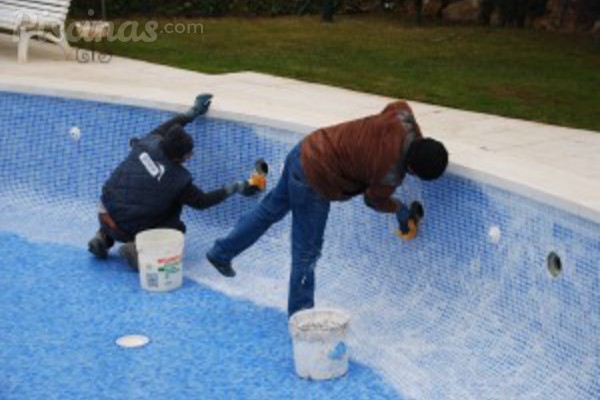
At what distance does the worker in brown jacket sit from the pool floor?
456 millimetres

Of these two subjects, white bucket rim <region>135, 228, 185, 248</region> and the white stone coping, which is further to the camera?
white bucket rim <region>135, 228, 185, 248</region>

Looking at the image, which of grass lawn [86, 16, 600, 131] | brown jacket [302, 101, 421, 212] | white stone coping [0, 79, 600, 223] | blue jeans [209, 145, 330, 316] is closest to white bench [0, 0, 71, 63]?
grass lawn [86, 16, 600, 131]

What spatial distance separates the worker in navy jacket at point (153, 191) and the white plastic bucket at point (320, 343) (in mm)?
1457

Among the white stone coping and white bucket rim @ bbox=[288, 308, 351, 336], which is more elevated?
the white stone coping

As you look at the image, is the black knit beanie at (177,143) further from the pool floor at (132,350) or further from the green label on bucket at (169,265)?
the pool floor at (132,350)

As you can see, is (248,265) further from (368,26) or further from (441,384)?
(368,26)

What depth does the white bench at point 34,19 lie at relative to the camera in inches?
420

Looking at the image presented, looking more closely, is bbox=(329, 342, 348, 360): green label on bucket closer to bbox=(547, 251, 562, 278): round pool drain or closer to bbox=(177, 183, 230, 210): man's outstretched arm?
bbox=(547, 251, 562, 278): round pool drain

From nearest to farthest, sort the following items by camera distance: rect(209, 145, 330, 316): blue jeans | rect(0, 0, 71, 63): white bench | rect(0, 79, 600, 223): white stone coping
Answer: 1. rect(0, 79, 600, 223): white stone coping
2. rect(209, 145, 330, 316): blue jeans
3. rect(0, 0, 71, 63): white bench

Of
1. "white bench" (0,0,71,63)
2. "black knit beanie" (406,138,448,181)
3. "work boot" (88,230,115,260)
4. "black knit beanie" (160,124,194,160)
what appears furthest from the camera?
"white bench" (0,0,71,63)

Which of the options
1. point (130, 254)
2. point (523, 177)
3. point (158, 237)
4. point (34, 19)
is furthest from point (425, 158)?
point (34, 19)

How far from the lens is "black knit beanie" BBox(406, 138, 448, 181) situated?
17.1ft

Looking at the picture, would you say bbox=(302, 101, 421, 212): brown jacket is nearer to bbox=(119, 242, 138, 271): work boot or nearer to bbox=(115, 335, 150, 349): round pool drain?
bbox=(115, 335, 150, 349): round pool drain

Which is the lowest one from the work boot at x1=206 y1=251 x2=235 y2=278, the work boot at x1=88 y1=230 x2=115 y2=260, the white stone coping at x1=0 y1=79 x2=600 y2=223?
the work boot at x1=88 y1=230 x2=115 y2=260
